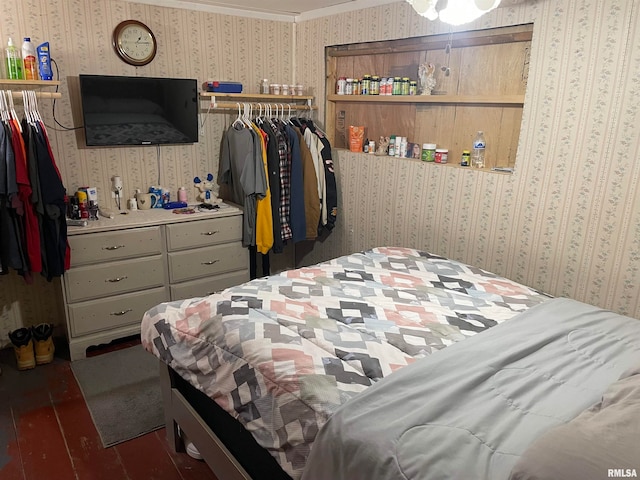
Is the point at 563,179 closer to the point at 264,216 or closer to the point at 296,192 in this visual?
the point at 296,192

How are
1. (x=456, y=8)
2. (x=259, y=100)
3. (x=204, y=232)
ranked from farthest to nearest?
(x=259, y=100), (x=204, y=232), (x=456, y=8)

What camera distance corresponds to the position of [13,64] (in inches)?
106

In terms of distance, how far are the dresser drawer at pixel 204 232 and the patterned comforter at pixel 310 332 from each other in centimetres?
116

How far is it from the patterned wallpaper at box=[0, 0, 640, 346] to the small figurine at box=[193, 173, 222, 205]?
7 centimetres

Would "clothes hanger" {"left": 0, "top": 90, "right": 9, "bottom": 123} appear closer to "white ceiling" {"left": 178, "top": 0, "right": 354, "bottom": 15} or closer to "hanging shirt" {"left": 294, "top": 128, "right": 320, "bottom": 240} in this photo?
"white ceiling" {"left": 178, "top": 0, "right": 354, "bottom": 15}

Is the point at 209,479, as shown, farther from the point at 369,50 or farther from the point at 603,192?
the point at 369,50

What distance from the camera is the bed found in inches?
48.9

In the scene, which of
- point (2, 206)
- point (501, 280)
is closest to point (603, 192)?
point (501, 280)

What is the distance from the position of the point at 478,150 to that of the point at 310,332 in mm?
1737

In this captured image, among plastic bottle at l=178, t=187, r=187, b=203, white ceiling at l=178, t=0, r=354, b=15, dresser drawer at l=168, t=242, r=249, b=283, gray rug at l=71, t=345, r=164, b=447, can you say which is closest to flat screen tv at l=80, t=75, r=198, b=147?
plastic bottle at l=178, t=187, r=187, b=203

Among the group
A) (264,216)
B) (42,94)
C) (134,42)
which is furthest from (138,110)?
(264,216)

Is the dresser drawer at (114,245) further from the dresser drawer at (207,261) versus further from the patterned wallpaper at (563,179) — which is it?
the patterned wallpaper at (563,179)

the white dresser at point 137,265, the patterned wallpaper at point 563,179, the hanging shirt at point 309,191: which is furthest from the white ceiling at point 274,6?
the white dresser at point 137,265

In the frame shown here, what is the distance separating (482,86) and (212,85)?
6.05ft
